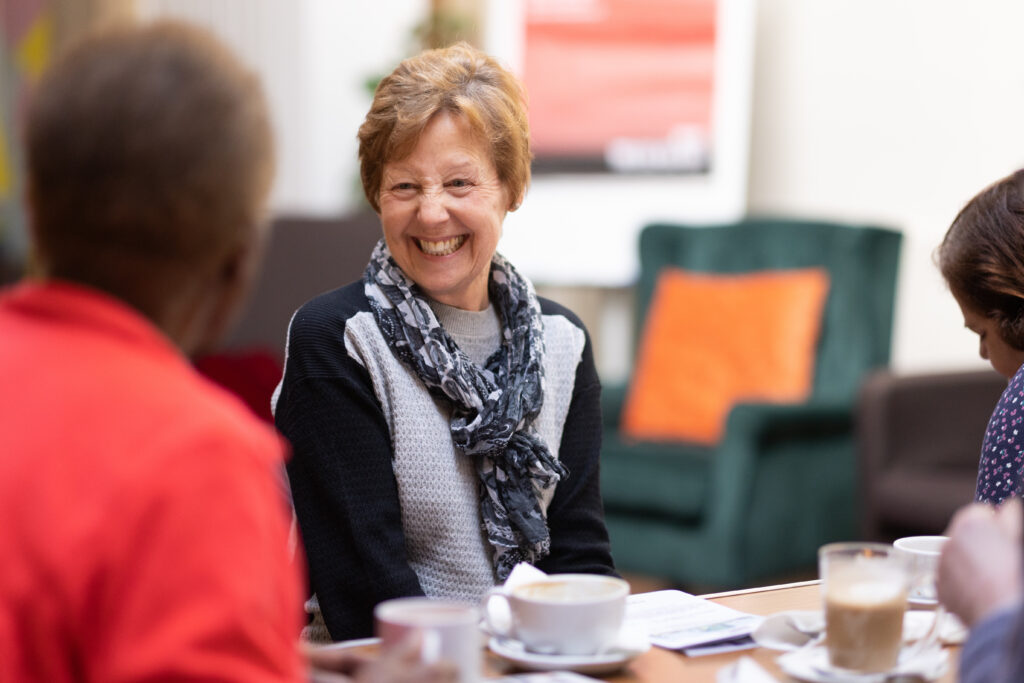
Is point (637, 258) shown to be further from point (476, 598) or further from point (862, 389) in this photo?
point (476, 598)

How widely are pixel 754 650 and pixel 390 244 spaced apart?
741mm

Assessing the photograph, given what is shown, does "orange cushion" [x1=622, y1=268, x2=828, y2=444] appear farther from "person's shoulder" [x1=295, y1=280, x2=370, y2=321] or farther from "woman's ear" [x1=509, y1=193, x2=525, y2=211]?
"person's shoulder" [x1=295, y1=280, x2=370, y2=321]

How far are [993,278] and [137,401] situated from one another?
1134mm

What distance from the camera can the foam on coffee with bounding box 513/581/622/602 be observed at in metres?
1.10

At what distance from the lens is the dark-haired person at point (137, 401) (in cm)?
67

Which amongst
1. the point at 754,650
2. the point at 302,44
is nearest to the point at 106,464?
the point at 754,650

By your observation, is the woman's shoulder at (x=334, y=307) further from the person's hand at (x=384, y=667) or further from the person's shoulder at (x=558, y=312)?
the person's hand at (x=384, y=667)

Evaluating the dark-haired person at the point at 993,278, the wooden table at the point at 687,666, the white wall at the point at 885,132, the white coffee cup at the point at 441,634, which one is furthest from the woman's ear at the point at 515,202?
the white wall at the point at 885,132

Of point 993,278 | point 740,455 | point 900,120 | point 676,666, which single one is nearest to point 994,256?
point 993,278

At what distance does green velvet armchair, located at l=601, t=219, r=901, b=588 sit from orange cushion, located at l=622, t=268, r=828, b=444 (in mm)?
57

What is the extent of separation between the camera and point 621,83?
457cm

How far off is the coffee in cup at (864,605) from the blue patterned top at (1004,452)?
0.45 metres

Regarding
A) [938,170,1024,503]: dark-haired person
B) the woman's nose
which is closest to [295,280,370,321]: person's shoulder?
the woman's nose

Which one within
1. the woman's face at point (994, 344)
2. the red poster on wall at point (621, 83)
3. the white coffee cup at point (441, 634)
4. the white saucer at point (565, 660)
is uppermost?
the red poster on wall at point (621, 83)
